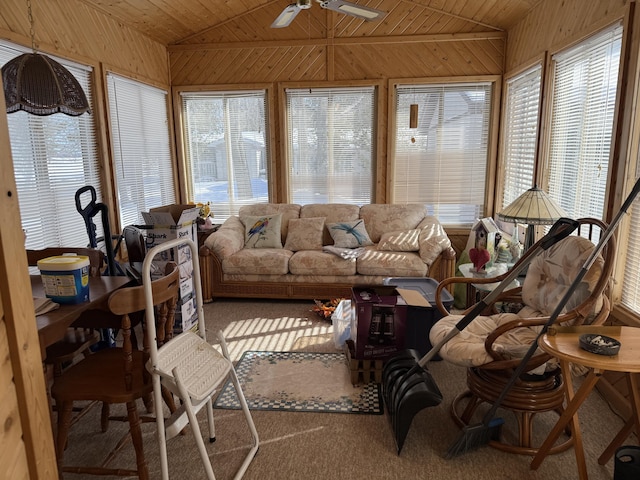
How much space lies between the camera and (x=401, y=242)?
14.8 ft

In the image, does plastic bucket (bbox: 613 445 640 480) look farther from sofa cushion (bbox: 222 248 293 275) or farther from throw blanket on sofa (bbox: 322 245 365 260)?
sofa cushion (bbox: 222 248 293 275)

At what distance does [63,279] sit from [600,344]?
85.6 inches

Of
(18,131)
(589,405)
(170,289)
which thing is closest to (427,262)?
(589,405)

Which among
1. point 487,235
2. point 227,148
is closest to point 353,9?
point 487,235

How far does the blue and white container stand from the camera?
188 cm

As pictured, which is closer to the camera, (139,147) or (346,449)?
(346,449)

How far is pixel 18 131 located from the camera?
3.22 m

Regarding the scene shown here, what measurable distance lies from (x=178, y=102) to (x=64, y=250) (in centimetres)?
347

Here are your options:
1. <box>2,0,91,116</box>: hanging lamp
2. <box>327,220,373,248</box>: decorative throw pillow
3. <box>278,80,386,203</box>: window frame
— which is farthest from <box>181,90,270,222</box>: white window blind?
<box>2,0,91,116</box>: hanging lamp

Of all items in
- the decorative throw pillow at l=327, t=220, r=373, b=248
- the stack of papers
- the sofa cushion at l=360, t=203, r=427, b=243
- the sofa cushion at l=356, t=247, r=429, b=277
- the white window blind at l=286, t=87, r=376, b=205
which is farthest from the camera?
the white window blind at l=286, t=87, r=376, b=205

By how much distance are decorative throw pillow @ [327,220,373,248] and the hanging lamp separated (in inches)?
112

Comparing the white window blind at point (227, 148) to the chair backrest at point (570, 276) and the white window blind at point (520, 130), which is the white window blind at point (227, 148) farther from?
the chair backrest at point (570, 276)

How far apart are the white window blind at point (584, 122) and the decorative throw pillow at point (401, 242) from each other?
4.35 ft

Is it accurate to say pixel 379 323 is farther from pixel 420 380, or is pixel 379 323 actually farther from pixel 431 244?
pixel 431 244
